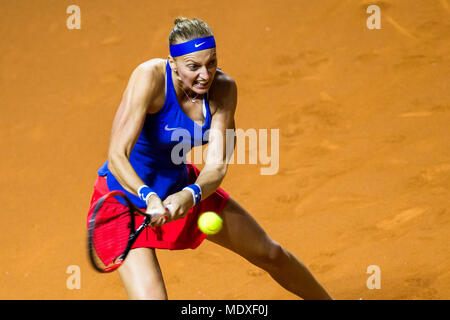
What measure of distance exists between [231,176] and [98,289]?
4.87 ft

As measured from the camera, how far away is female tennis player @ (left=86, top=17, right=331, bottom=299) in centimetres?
288

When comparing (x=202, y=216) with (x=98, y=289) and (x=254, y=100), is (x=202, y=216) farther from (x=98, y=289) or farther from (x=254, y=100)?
(x=254, y=100)

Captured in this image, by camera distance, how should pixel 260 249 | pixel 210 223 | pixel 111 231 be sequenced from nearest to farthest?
pixel 111 231 → pixel 210 223 → pixel 260 249

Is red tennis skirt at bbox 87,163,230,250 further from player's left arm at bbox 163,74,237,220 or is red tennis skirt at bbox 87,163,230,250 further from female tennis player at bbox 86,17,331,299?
player's left arm at bbox 163,74,237,220

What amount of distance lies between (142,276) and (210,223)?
41 cm

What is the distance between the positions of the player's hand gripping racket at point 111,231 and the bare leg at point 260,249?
0.53 metres

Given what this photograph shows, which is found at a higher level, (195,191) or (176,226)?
(195,191)

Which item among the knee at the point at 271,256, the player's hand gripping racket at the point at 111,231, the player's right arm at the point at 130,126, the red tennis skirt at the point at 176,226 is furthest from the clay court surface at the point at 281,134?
the player's right arm at the point at 130,126

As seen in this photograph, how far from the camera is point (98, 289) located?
177 inches

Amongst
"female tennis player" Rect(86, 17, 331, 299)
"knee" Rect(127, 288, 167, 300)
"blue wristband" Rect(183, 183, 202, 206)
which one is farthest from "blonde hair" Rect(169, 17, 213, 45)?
"knee" Rect(127, 288, 167, 300)

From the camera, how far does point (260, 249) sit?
3395 mm

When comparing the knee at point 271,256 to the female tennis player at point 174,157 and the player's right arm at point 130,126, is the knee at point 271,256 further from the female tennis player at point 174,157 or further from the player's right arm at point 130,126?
the player's right arm at point 130,126

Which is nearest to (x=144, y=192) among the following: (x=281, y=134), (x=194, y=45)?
(x=194, y=45)

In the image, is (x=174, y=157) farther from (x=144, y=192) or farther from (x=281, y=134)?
(x=281, y=134)
